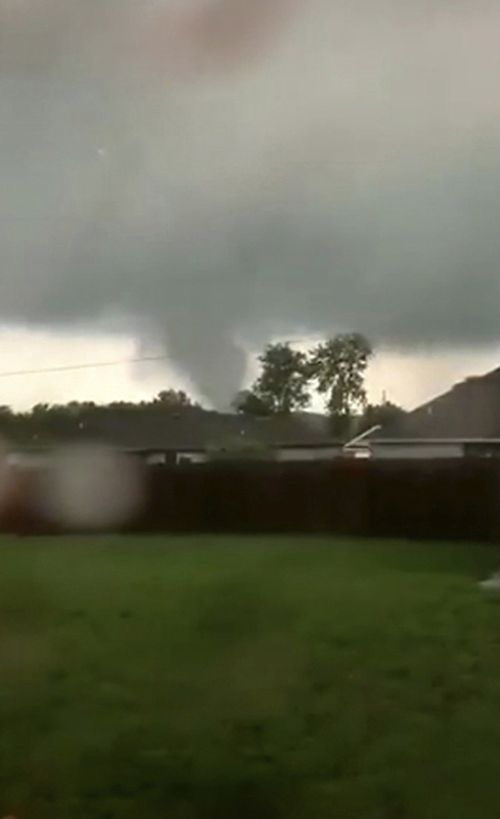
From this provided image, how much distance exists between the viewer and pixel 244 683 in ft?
16.8

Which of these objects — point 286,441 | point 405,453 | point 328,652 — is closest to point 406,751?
point 328,652

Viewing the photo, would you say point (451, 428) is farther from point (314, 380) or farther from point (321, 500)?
point (321, 500)

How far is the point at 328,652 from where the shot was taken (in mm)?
5422

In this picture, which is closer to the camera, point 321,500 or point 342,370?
point 342,370

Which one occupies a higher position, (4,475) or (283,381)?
(283,381)

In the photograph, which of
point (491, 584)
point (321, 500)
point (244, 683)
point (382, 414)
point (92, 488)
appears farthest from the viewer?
point (321, 500)

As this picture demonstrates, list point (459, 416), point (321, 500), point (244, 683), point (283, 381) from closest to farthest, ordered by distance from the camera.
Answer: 1. point (244, 683)
2. point (283, 381)
3. point (459, 416)
4. point (321, 500)

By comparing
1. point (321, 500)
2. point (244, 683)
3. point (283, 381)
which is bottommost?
point (244, 683)

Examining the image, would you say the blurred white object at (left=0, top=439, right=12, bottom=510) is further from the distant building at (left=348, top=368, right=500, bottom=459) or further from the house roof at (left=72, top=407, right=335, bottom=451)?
the distant building at (left=348, top=368, right=500, bottom=459)

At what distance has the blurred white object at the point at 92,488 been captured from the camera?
5738mm

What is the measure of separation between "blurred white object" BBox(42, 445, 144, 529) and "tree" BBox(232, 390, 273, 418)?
0.67 meters

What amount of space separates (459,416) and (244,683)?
164cm

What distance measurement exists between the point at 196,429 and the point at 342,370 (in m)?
0.75

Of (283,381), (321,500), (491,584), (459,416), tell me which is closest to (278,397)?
(283,381)
